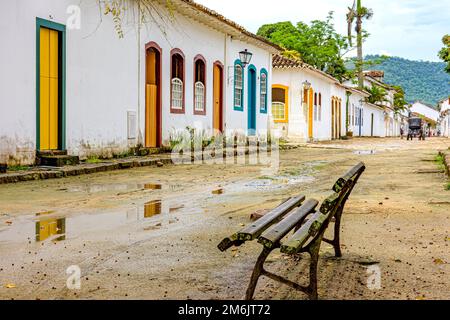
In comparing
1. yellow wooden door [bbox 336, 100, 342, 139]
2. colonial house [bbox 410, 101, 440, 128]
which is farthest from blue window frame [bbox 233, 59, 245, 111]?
colonial house [bbox 410, 101, 440, 128]

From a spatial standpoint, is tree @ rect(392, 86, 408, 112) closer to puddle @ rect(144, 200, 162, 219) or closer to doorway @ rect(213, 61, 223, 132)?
doorway @ rect(213, 61, 223, 132)

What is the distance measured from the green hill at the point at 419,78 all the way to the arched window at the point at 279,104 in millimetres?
116075

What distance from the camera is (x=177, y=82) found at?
17.9 meters

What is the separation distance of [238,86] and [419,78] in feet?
438

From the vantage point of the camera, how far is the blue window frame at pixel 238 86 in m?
22.6

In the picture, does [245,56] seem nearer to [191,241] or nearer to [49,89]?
[49,89]

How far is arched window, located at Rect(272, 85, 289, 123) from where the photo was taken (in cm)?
3022

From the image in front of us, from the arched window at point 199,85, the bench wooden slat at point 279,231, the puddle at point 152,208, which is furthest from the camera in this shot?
the arched window at point 199,85

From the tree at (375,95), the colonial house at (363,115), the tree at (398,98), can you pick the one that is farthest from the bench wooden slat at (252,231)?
the tree at (398,98)

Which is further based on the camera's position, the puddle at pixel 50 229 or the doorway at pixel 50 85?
the doorway at pixel 50 85

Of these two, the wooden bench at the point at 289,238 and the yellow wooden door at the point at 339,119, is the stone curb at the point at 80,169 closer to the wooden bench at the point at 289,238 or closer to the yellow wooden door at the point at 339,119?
the wooden bench at the point at 289,238

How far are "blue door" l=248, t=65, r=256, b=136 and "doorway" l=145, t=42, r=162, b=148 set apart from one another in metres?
7.89
